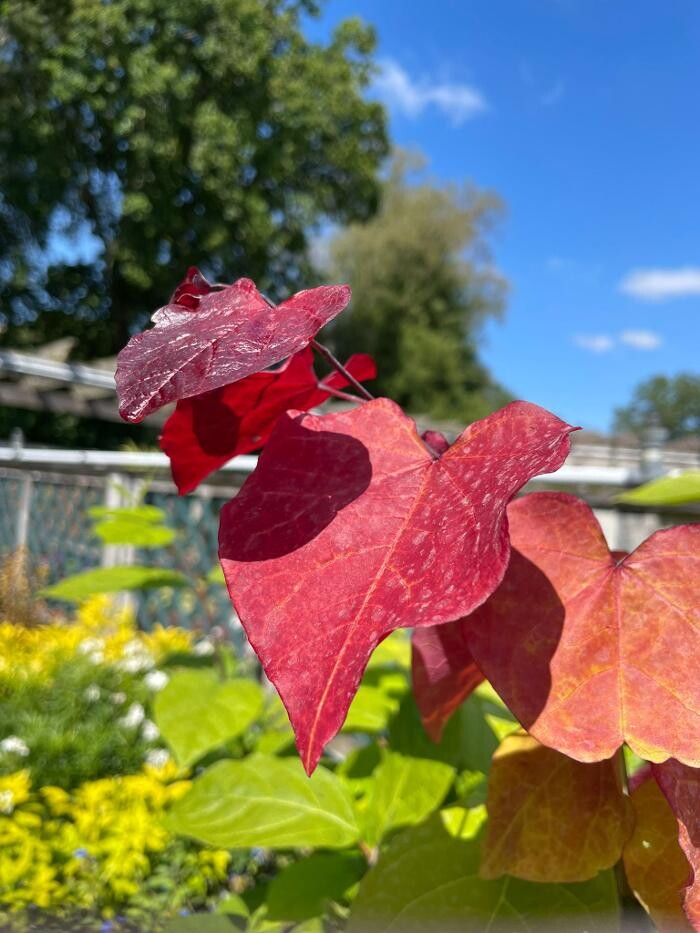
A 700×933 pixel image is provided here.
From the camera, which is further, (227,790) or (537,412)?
(227,790)

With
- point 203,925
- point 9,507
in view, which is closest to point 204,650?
point 203,925

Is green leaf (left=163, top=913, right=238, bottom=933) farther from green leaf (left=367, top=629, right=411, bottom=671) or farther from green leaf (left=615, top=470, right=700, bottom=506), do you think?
green leaf (left=615, top=470, right=700, bottom=506)

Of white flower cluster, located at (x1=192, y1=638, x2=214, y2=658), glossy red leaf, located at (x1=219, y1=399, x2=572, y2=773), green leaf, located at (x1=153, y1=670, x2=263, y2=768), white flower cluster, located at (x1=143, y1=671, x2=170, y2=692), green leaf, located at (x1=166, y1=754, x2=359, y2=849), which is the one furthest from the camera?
white flower cluster, located at (x1=143, y1=671, x2=170, y2=692)

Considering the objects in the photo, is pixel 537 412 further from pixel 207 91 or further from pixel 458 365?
pixel 458 365

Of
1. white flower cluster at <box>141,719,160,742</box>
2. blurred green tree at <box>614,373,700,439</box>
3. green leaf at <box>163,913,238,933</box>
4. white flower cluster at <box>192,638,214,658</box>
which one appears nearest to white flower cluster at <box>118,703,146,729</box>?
white flower cluster at <box>141,719,160,742</box>

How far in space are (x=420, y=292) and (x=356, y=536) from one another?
48.2 feet

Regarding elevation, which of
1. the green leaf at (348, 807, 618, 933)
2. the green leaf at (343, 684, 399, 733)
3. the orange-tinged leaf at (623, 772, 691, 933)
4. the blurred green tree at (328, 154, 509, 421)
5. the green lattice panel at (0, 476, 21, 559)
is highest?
the blurred green tree at (328, 154, 509, 421)

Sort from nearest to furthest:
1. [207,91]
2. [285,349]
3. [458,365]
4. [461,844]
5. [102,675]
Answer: [285,349] → [461,844] → [102,675] → [207,91] → [458,365]

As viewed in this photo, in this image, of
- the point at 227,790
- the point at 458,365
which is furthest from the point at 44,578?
the point at 458,365

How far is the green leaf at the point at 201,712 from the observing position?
665 millimetres

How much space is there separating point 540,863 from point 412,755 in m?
0.22

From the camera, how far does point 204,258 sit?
10078 mm

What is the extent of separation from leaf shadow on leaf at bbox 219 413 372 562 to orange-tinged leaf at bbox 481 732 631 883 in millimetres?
137

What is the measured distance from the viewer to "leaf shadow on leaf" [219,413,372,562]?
20cm
